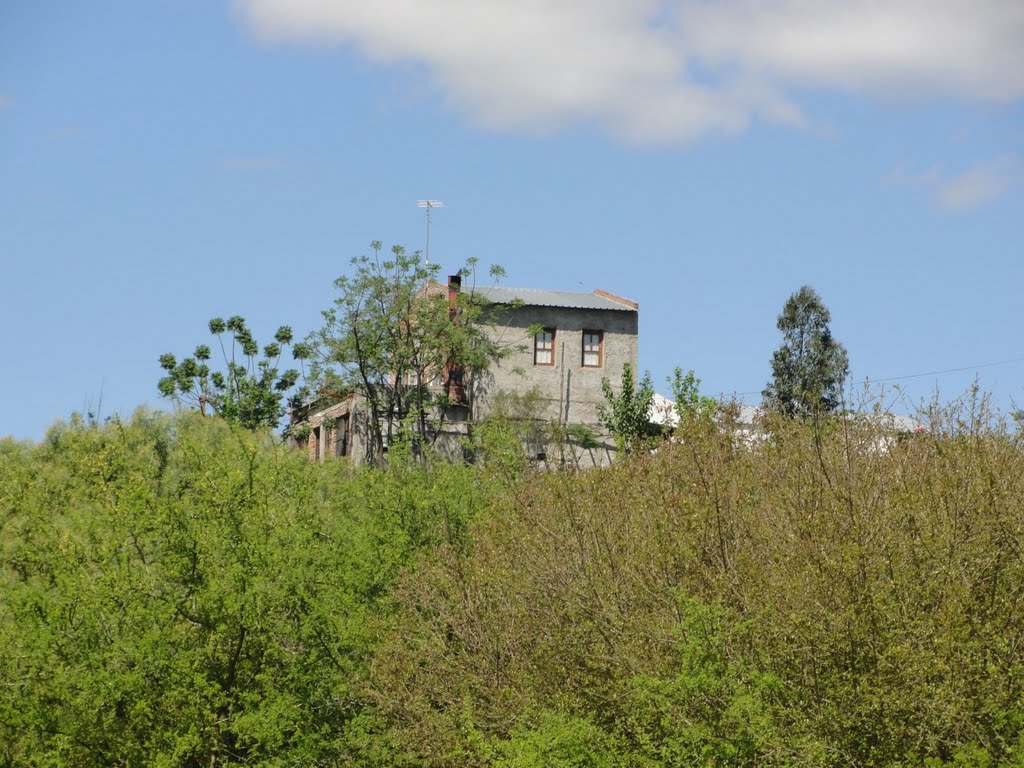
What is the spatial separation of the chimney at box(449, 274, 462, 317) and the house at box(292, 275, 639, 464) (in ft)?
0.14

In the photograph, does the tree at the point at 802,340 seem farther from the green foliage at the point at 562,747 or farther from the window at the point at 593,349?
the green foliage at the point at 562,747

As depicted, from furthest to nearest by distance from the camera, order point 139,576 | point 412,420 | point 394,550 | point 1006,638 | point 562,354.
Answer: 1. point 562,354
2. point 412,420
3. point 394,550
4. point 139,576
5. point 1006,638

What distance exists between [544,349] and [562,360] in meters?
0.88

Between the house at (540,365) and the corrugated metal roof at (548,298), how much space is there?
4 centimetres

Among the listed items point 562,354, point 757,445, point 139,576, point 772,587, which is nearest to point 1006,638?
point 772,587

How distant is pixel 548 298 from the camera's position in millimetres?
58531

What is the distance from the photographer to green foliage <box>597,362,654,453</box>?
5541cm

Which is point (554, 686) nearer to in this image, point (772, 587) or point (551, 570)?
point (551, 570)

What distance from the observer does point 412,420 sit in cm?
5234

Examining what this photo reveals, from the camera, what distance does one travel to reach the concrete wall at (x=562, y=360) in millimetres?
56500

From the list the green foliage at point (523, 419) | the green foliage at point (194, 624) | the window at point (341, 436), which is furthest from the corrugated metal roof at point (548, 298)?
the green foliage at point (194, 624)

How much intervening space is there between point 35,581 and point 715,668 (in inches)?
513

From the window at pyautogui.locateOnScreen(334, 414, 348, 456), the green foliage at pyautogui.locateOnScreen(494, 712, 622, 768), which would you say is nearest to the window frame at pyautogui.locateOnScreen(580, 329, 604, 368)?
the window at pyautogui.locateOnScreen(334, 414, 348, 456)

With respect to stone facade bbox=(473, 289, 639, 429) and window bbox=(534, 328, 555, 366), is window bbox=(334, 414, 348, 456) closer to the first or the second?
stone facade bbox=(473, 289, 639, 429)
